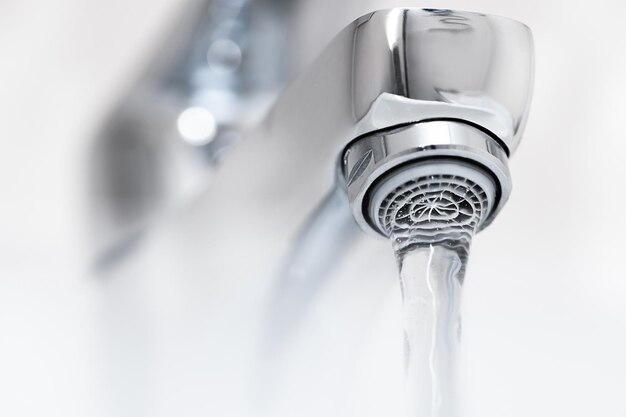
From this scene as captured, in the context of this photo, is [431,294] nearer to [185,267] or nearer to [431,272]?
[431,272]

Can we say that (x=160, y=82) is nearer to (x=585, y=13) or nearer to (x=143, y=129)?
(x=143, y=129)

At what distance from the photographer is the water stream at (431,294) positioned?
1.07 ft

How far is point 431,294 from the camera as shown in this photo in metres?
0.33

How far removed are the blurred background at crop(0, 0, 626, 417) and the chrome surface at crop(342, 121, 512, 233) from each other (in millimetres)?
99

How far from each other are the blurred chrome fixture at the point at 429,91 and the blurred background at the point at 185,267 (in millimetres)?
99

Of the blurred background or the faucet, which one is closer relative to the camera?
the faucet

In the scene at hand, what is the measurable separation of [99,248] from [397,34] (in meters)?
0.21

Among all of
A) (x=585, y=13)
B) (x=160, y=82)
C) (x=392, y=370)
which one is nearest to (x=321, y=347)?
(x=392, y=370)

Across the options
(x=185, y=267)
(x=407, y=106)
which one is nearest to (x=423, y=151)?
(x=407, y=106)

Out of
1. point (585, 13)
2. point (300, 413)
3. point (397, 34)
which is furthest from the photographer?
point (585, 13)

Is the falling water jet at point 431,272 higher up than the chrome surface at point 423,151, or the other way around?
the chrome surface at point 423,151

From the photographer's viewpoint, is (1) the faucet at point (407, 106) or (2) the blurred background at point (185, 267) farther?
(2) the blurred background at point (185, 267)

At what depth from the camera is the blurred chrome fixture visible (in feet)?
0.99

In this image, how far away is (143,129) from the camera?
0.45 meters
